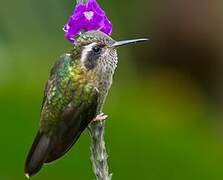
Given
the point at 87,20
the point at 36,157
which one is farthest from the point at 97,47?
the point at 36,157

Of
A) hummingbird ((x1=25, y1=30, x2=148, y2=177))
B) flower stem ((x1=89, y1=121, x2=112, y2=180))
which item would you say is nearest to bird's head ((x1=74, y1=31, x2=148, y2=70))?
hummingbird ((x1=25, y1=30, x2=148, y2=177))

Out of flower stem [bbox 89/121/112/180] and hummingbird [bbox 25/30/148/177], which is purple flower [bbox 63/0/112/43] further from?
flower stem [bbox 89/121/112/180]

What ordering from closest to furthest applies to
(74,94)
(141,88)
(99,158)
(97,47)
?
1. (99,158)
2. (97,47)
3. (74,94)
4. (141,88)

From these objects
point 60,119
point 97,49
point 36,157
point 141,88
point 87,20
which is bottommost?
point 141,88

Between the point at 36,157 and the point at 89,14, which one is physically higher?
the point at 89,14

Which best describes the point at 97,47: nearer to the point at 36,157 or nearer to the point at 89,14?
the point at 89,14

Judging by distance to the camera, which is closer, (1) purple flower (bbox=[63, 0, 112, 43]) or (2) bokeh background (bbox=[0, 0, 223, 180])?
(1) purple flower (bbox=[63, 0, 112, 43])

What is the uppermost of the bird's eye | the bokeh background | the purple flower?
the purple flower
